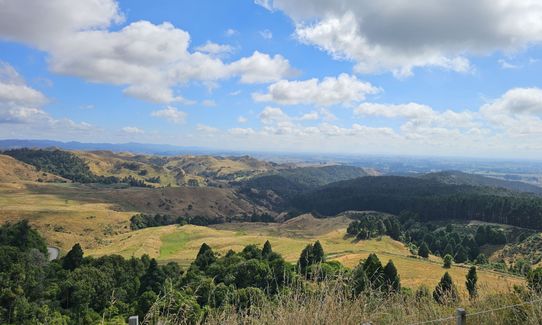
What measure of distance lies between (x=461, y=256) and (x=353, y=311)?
334ft

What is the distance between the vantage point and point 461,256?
96500mm

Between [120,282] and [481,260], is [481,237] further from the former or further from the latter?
[120,282]

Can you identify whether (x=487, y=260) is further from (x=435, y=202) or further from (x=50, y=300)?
(x=50, y=300)

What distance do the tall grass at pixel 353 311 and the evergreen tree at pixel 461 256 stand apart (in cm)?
9757

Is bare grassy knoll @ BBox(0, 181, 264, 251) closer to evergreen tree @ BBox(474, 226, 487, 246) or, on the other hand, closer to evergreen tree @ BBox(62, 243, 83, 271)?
evergreen tree @ BBox(62, 243, 83, 271)

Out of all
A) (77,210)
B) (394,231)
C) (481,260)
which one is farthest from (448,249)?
(77,210)

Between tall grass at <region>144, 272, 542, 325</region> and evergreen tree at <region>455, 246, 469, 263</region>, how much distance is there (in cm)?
9757

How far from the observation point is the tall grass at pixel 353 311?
675 centimetres

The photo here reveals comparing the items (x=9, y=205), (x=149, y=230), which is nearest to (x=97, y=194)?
(x=9, y=205)

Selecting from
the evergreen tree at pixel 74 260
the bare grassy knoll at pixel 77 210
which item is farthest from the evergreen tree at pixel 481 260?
the bare grassy knoll at pixel 77 210

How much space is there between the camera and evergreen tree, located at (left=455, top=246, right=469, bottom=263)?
95537mm

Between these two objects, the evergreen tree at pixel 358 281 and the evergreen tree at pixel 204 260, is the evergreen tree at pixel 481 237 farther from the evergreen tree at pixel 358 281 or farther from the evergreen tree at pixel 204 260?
the evergreen tree at pixel 358 281

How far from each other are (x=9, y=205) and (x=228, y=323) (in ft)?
541

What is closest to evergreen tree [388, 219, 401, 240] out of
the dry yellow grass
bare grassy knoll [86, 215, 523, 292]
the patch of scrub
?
bare grassy knoll [86, 215, 523, 292]
